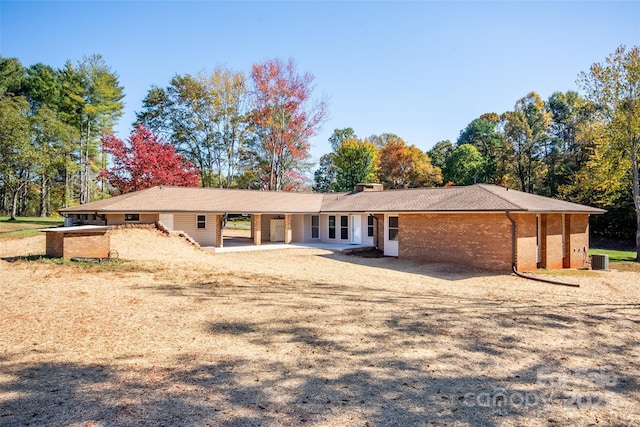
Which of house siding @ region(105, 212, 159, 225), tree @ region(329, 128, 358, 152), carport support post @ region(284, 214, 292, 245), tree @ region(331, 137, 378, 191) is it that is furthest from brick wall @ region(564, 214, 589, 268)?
tree @ region(329, 128, 358, 152)

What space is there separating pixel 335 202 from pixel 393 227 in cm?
721

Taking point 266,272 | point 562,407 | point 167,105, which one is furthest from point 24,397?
point 167,105

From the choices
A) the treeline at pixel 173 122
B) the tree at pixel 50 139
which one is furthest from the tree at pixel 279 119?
the tree at pixel 50 139

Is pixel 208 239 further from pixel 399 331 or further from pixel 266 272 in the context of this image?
pixel 399 331

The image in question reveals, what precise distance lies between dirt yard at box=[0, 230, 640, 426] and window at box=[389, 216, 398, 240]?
28.1 ft

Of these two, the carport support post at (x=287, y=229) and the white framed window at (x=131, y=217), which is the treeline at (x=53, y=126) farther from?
the carport support post at (x=287, y=229)

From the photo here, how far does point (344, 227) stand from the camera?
996 inches

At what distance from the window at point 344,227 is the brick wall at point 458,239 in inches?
263

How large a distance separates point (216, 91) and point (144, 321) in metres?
36.0

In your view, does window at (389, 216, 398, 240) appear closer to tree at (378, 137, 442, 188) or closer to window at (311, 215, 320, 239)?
window at (311, 215, 320, 239)

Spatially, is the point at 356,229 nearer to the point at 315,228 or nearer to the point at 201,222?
the point at 315,228

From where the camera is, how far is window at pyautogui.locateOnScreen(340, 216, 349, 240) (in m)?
25.2

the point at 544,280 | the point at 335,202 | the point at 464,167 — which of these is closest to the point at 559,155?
the point at 464,167

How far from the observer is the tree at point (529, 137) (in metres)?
40.3
